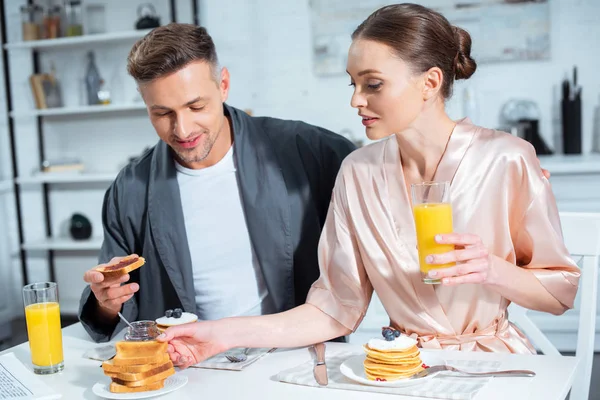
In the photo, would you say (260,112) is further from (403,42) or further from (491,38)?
(403,42)

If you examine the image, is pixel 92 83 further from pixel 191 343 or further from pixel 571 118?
pixel 191 343

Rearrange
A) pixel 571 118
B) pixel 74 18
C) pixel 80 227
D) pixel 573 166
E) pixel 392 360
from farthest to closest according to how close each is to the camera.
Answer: pixel 80 227 → pixel 74 18 → pixel 571 118 → pixel 573 166 → pixel 392 360

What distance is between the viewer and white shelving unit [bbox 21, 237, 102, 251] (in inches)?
190

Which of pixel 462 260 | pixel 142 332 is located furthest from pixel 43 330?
pixel 462 260

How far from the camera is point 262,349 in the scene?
1.68m

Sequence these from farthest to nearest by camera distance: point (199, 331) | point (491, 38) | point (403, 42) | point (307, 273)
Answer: point (491, 38) → point (307, 273) → point (403, 42) → point (199, 331)

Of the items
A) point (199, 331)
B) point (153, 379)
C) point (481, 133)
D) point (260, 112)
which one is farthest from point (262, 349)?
point (260, 112)

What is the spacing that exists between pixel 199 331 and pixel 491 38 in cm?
330

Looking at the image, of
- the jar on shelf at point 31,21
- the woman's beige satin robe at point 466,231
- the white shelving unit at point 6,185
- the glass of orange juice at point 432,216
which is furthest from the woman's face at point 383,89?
the white shelving unit at point 6,185

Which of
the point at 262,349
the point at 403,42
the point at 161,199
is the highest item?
the point at 403,42

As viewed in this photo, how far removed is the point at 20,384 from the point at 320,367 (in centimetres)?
64

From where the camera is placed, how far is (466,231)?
179cm

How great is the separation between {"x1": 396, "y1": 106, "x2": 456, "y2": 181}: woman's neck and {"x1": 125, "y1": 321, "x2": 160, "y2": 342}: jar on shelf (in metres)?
0.80

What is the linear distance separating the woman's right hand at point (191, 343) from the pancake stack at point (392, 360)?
0.39 metres
